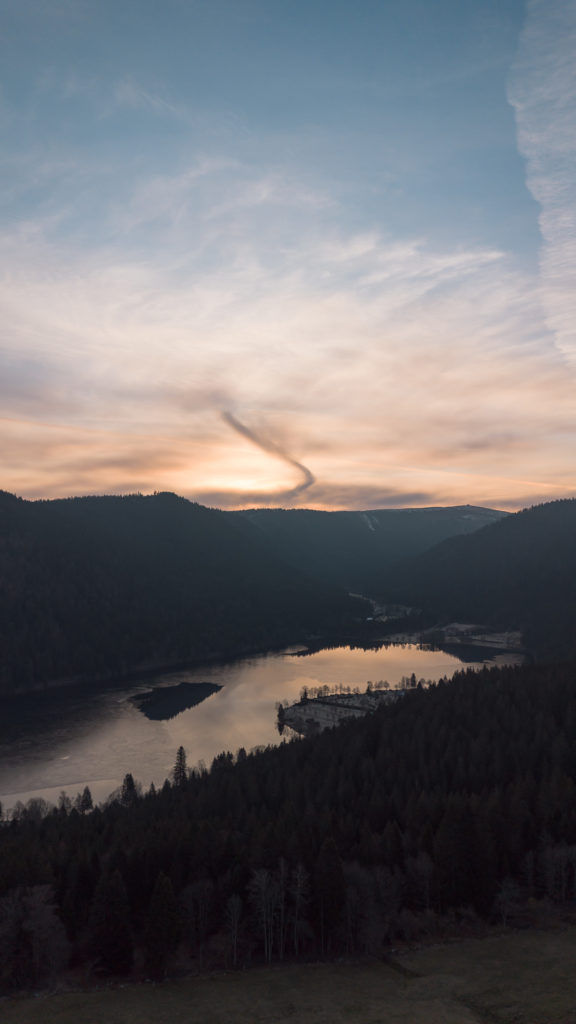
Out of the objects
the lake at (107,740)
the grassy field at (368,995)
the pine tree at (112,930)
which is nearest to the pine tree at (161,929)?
the grassy field at (368,995)

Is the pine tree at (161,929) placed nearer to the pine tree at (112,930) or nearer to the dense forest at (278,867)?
the dense forest at (278,867)

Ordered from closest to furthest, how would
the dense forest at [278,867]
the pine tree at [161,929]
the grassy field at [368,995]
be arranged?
the grassy field at [368,995] → the pine tree at [161,929] → the dense forest at [278,867]

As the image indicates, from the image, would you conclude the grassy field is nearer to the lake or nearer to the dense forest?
the dense forest

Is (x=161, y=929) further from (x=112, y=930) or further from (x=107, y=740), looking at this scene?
(x=107, y=740)

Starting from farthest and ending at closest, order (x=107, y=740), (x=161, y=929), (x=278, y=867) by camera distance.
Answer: (x=107, y=740)
(x=278, y=867)
(x=161, y=929)

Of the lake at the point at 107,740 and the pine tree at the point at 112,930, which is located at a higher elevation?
the pine tree at the point at 112,930

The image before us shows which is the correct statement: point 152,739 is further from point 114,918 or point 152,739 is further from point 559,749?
point 114,918

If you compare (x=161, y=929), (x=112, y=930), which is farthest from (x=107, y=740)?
(x=161, y=929)
